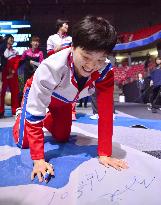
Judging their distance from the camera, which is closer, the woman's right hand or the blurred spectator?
the woman's right hand

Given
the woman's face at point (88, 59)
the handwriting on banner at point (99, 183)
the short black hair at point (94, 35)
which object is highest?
the short black hair at point (94, 35)

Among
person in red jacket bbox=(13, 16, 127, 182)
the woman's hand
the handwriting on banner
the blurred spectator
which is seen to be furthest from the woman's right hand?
the blurred spectator

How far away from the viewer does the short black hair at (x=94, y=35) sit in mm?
1357

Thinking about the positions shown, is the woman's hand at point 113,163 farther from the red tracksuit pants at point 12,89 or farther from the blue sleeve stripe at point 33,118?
the red tracksuit pants at point 12,89

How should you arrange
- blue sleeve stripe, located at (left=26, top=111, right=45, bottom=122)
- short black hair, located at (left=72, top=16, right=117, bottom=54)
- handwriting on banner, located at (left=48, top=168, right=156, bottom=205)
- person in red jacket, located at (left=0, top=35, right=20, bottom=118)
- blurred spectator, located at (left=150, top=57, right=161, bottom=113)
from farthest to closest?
blurred spectator, located at (left=150, top=57, right=161, bottom=113) < person in red jacket, located at (left=0, top=35, right=20, bottom=118) < blue sleeve stripe, located at (left=26, top=111, right=45, bottom=122) < short black hair, located at (left=72, top=16, right=117, bottom=54) < handwriting on banner, located at (left=48, top=168, right=156, bottom=205)

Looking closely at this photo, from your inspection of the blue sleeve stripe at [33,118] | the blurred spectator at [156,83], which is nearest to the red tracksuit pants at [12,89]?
the blurred spectator at [156,83]

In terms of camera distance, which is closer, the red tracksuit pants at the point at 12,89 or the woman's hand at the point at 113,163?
the woman's hand at the point at 113,163

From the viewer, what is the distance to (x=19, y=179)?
1435mm

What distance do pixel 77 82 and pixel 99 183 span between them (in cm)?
56

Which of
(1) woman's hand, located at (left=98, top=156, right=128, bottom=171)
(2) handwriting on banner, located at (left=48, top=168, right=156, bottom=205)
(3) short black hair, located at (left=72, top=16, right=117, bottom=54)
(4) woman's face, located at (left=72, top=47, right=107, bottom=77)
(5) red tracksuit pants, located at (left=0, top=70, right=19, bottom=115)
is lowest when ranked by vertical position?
(2) handwriting on banner, located at (left=48, top=168, right=156, bottom=205)

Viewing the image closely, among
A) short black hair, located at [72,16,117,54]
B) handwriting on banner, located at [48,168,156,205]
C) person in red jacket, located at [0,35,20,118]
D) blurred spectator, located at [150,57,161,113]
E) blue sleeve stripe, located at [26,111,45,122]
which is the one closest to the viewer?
handwriting on banner, located at [48,168,156,205]

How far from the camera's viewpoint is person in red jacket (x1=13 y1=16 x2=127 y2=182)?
138cm

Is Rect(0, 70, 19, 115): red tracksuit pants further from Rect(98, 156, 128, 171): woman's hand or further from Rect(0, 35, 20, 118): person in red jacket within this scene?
Rect(98, 156, 128, 171): woman's hand

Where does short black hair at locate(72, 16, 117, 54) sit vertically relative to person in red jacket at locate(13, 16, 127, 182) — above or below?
above
